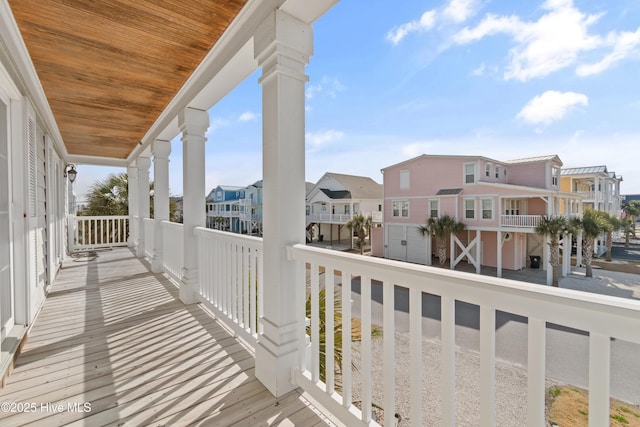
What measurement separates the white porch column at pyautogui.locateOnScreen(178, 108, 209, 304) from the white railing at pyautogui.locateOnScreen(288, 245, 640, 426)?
2.05 meters

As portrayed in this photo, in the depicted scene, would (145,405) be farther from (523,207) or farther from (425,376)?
(523,207)

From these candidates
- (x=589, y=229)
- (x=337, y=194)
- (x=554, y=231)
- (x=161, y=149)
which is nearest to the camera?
(x=161, y=149)

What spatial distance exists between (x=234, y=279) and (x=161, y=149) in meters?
3.16

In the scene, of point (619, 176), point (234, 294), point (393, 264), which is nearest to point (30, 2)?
point (234, 294)

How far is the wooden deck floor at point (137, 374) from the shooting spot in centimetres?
156

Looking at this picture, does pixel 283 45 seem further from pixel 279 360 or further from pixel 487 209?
pixel 487 209

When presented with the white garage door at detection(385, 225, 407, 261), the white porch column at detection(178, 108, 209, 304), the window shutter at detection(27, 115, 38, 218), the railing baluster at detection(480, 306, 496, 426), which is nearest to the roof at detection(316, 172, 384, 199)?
the white garage door at detection(385, 225, 407, 261)

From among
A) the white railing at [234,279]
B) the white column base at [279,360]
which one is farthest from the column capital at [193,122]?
the white column base at [279,360]

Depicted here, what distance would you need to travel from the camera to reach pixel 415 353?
114 cm

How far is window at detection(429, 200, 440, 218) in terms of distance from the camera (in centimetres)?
1384

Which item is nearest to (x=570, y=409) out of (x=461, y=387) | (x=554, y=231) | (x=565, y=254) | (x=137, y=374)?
(x=461, y=387)

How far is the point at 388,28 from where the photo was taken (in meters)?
4.95

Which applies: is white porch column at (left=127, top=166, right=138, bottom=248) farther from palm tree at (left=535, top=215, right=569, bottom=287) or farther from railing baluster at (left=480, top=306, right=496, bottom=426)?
palm tree at (left=535, top=215, right=569, bottom=287)

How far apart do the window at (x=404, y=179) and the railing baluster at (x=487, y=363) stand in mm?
14480
